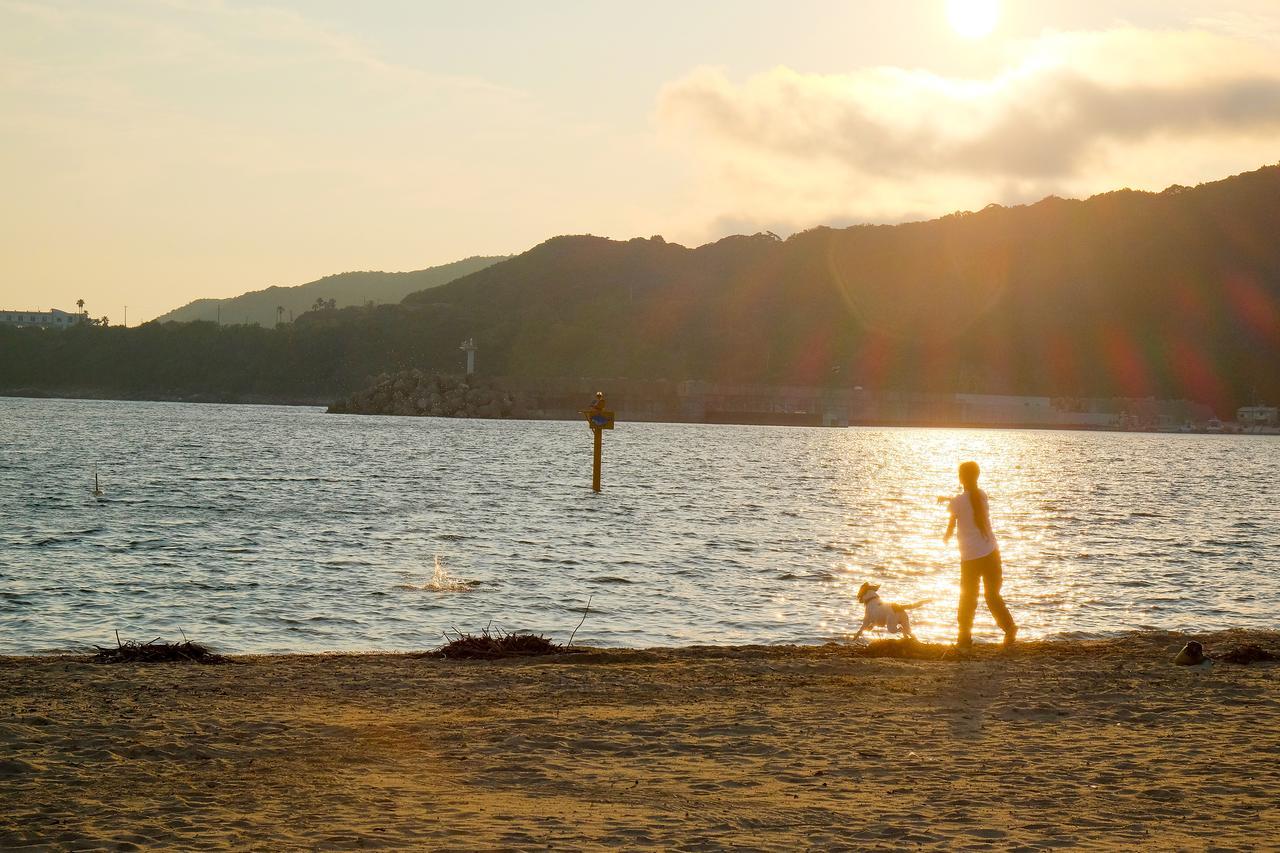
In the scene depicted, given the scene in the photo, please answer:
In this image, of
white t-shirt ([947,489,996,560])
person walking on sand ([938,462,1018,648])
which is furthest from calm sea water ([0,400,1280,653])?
white t-shirt ([947,489,996,560])

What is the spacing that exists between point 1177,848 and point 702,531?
28.8 meters

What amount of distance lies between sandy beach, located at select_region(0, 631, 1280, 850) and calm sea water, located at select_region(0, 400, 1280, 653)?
453 centimetres

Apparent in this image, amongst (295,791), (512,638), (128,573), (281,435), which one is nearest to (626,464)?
(281,435)

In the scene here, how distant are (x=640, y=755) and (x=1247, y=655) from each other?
25.6 feet

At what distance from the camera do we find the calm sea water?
18.8m

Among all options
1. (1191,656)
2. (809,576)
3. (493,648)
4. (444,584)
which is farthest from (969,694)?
(809,576)

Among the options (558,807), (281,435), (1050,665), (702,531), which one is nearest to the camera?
(558,807)

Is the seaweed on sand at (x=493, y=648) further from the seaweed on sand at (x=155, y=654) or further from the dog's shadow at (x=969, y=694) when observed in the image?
the dog's shadow at (x=969, y=694)

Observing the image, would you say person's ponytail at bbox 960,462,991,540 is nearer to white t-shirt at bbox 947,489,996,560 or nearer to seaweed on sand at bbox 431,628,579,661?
white t-shirt at bbox 947,489,996,560

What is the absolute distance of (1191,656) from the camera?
44.0 ft

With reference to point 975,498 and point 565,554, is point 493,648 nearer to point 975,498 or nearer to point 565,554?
point 975,498

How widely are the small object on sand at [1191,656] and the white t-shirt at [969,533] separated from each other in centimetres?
221

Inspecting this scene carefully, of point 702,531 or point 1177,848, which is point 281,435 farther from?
point 1177,848

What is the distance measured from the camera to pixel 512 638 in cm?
1461
